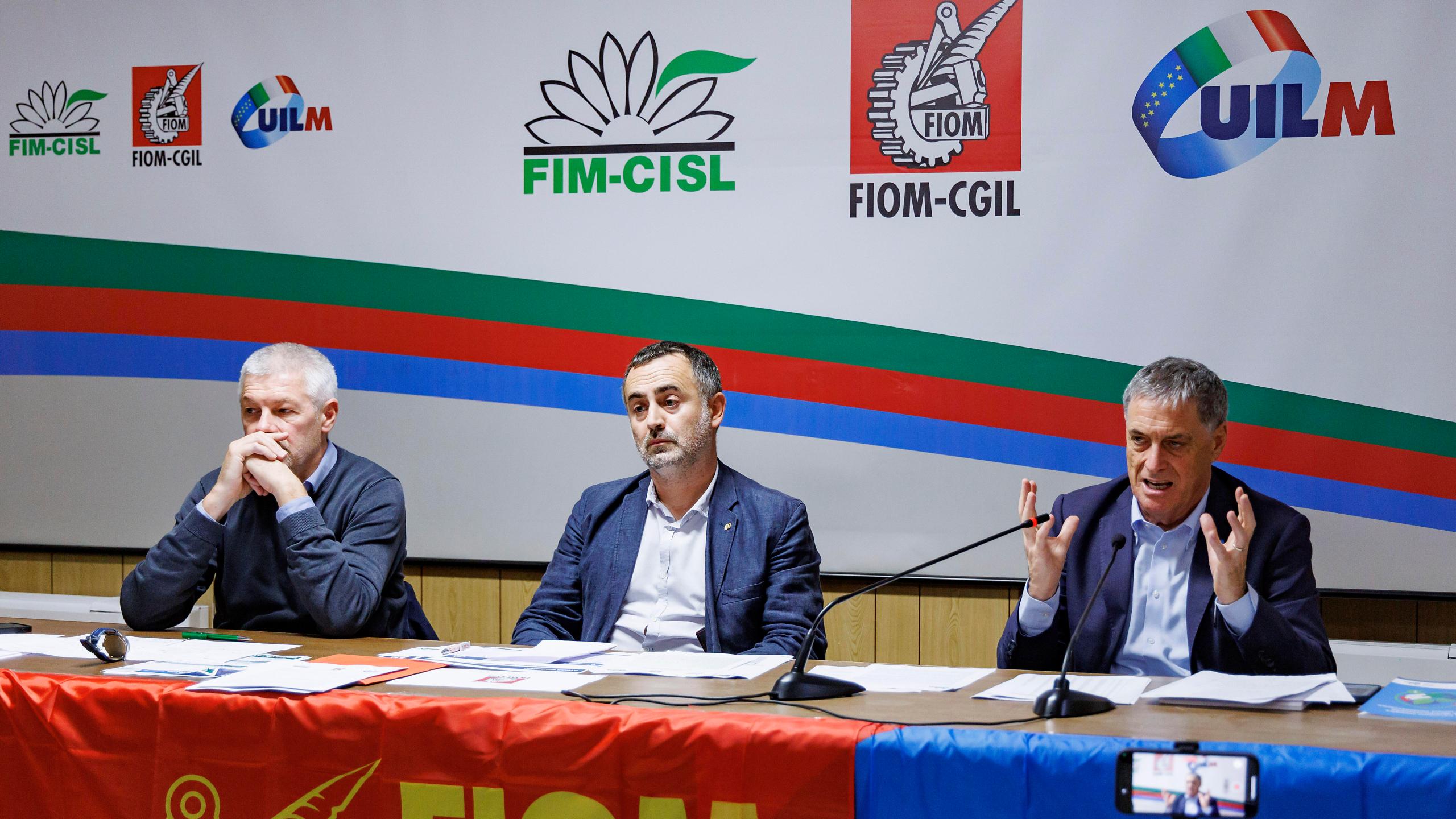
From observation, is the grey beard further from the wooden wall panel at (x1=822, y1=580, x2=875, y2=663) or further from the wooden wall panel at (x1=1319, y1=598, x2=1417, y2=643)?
the wooden wall panel at (x1=1319, y1=598, x2=1417, y2=643)

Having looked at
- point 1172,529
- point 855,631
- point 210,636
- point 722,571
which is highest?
point 1172,529

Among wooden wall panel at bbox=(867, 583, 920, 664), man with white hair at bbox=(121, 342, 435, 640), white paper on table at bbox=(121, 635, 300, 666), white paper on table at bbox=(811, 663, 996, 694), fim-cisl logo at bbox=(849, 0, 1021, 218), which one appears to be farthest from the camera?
wooden wall panel at bbox=(867, 583, 920, 664)

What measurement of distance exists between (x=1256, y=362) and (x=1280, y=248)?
0.28m

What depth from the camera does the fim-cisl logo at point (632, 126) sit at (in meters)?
3.16

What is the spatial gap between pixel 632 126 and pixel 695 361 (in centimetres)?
98

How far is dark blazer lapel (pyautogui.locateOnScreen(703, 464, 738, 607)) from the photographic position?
2.35m

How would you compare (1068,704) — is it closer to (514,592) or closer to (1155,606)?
(1155,606)

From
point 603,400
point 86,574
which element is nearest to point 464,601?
point 603,400

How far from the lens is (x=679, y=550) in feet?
8.00

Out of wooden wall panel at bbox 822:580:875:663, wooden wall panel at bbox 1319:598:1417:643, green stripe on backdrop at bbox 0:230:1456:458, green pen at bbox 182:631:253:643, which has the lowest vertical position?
wooden wall panel at bbox 822:580:875:663

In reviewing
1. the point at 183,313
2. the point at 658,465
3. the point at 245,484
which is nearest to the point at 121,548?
the point at 183,313

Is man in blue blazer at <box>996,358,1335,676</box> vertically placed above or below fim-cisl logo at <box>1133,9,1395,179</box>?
below

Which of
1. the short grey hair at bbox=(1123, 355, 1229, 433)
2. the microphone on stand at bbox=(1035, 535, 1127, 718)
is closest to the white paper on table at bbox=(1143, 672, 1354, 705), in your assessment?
the microphone on stand at bbox=(1035, 535, 1127, 718)

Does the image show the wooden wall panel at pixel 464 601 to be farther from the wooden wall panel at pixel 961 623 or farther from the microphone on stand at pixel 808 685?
the microphone on stand at pixel 808 685
